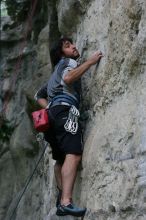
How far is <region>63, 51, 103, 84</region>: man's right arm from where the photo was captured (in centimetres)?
609

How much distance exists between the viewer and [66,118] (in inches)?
240

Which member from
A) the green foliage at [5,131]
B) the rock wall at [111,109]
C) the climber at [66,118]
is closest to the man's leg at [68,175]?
the climber at [66,118]

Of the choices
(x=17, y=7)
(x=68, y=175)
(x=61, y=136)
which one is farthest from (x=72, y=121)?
(x=17, y=7)

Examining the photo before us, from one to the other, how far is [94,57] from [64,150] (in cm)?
108

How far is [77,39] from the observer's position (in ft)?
24.7

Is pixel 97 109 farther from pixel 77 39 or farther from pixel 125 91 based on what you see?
pixel 77 39

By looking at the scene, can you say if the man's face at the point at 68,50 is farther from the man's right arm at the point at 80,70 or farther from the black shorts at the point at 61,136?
the black shorts at the point at 61,136

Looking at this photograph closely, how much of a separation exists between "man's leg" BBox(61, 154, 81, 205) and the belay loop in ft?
0.91

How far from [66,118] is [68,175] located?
621 mm

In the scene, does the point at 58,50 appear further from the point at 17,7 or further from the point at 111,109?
the point at 17,7

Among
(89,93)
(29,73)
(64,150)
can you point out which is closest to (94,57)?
(89,93)

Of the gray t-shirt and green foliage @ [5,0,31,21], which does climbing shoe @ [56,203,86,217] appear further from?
green foliage @ [5,0,31,21]

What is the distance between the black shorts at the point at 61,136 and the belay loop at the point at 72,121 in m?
0.03

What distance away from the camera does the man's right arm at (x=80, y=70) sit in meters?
6.09
